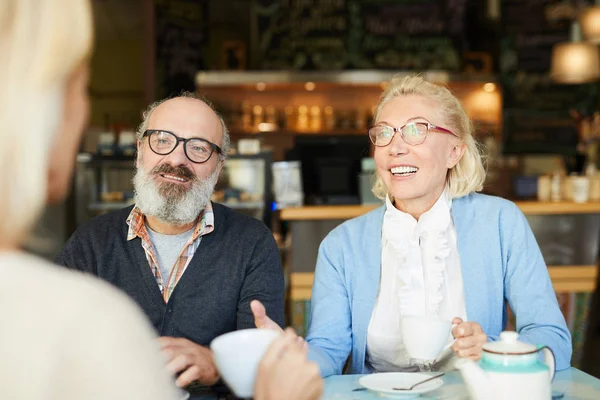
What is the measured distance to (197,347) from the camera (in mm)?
1817

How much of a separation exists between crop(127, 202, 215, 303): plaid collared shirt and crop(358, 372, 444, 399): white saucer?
74 cm

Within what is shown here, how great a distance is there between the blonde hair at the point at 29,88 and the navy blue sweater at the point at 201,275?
1439 millimetres

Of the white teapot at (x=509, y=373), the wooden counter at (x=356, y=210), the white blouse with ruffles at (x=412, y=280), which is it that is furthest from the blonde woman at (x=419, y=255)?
the wooden counter at (x=356, y=210)

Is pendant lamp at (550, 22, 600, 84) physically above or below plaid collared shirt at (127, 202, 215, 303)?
above

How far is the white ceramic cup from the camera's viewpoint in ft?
4.81

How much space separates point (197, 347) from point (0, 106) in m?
1.29

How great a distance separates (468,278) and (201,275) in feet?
2.61

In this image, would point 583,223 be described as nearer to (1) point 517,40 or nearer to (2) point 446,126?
(2) point 446,126

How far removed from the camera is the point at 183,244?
2199 millimetres

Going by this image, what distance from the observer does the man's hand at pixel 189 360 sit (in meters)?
1.60

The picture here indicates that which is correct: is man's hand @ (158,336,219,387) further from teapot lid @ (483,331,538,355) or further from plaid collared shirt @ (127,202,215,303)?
teapot lid @ (483,331,538,355)

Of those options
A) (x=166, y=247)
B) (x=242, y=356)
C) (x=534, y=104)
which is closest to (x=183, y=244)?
(x=166, y=247)

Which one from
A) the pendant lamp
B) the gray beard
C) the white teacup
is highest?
the pendant lamp

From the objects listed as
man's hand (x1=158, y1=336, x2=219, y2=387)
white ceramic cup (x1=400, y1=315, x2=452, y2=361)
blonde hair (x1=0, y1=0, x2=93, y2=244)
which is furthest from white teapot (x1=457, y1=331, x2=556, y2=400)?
blonde hair (x1=0, y1=0, x2=93, y2=244)
